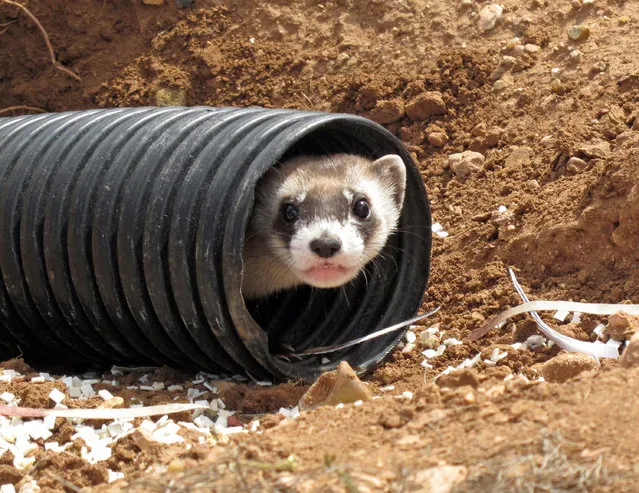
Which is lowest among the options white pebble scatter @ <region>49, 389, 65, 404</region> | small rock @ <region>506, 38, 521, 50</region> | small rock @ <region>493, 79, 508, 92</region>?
white pebble scatter @ <region>49, 389, 65, 404</region>

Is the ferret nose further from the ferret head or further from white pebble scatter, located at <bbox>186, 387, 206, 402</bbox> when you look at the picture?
white pebble scatter, located at <bbox>186, 387, 206, 402</bbox>

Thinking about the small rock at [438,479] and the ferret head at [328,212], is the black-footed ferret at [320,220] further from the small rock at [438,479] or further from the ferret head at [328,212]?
the small rock at [438,479]

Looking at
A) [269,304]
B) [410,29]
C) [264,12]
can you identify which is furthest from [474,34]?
[269,304]

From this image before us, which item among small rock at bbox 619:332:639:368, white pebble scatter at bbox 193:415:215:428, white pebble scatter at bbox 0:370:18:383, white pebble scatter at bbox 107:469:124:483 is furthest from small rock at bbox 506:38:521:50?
white pebble scatter at bbox 107:469:124:483

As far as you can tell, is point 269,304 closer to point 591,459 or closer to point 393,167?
point 393,167

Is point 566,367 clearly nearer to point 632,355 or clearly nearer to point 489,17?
point 632,355

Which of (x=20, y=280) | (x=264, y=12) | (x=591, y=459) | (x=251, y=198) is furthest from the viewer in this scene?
(x=264, y=12)
